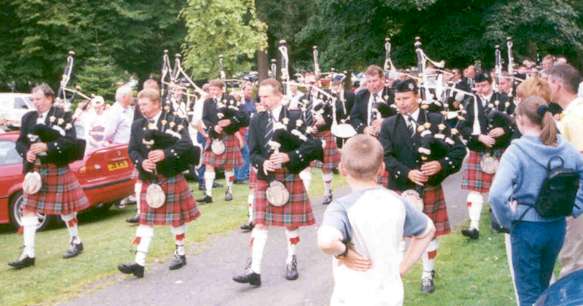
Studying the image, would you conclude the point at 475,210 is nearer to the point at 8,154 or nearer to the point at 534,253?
the point at 534,253

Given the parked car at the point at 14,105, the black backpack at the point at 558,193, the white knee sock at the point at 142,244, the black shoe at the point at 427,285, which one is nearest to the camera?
the black backpack at the point at 558,193

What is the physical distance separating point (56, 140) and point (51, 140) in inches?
2.8

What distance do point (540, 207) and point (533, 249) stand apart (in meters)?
0.27

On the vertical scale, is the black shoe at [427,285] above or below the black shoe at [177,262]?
above

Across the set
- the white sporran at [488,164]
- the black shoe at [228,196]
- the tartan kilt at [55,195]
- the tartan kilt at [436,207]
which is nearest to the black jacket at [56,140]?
the tartan kilt at [55,195]

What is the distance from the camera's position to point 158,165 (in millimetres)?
6602

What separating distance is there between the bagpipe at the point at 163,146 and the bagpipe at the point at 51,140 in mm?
1101

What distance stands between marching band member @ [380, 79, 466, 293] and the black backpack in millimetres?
1615

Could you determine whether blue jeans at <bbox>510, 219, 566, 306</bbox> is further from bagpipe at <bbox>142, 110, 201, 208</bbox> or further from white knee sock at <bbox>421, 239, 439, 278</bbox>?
bagpipe at <bbox>142, 110, 201, 208</bbox>

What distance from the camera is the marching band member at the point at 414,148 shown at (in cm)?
553

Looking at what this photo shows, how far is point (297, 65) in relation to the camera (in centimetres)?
3241

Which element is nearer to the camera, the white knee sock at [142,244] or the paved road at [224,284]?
the paved road at [224,284]

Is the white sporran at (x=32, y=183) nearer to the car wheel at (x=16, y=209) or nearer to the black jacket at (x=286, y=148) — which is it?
the car wheel at (x=16, y=209)

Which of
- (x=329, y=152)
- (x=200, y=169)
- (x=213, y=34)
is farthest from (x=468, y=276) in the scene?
(x=213, y=34)
